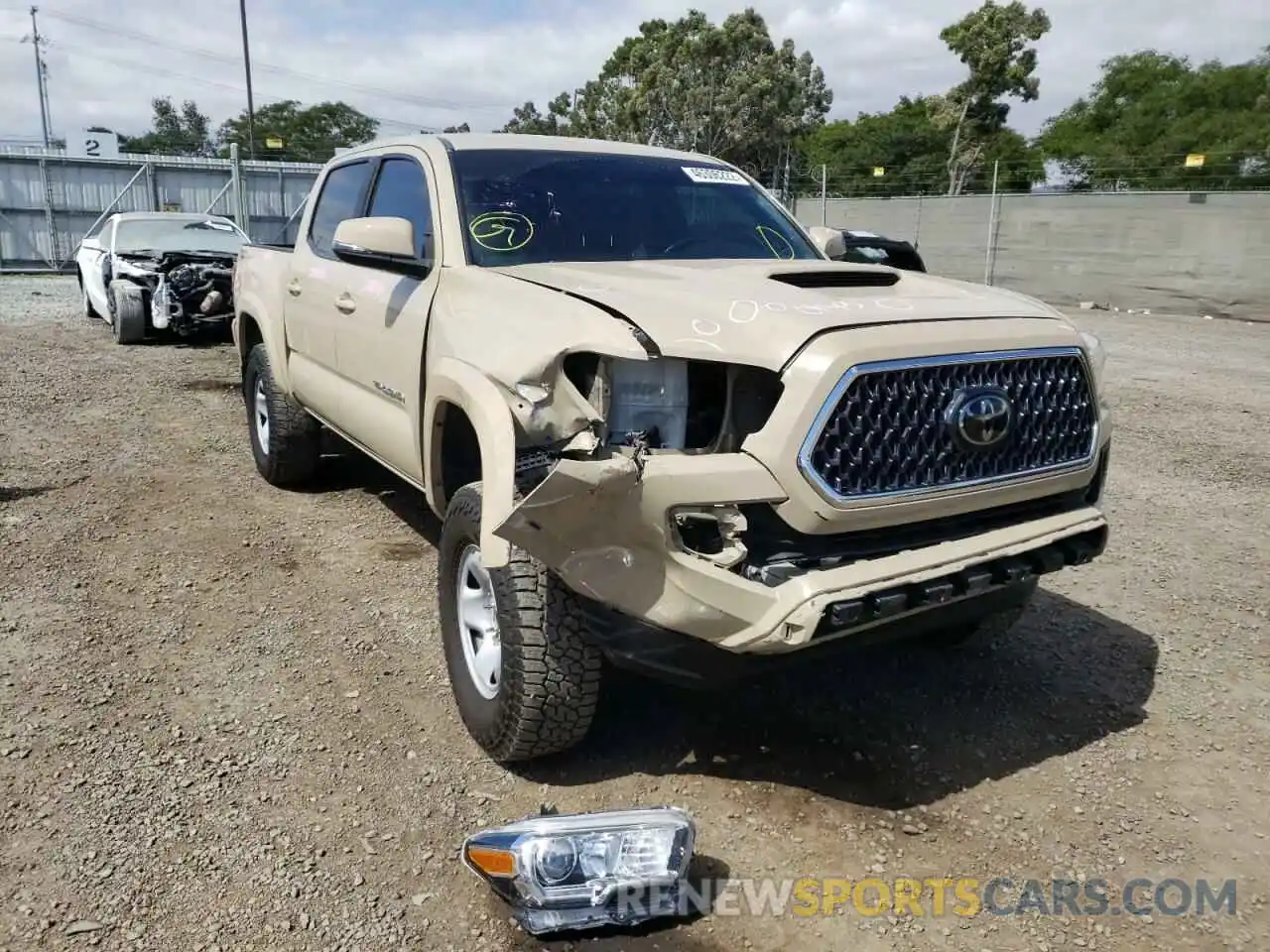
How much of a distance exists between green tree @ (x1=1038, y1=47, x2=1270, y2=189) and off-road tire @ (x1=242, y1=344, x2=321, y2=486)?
34.5 m

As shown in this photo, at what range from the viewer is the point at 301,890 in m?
2.57

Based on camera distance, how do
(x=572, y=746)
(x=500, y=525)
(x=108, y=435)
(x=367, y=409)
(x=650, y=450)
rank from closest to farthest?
(x=500, y=525)
(x=650, y=450)
(x=572, y=746)
(x=367, y=409)
(x=108, y=435)

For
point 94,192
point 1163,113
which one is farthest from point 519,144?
point 1163,113

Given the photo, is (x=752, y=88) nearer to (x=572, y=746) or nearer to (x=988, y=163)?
(x=988, y=163)

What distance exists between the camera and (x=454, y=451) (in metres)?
3.51

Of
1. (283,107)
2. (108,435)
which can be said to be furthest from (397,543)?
(283,107)

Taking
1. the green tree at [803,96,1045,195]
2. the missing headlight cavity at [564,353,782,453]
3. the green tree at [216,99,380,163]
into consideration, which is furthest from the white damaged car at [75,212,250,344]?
the green tree at [216,99,380,163]

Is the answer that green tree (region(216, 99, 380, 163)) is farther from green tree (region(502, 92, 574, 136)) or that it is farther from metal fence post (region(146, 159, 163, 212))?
metal fence post (region(146, 159, 163, 212))

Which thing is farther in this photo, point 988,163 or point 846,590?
point 988,163

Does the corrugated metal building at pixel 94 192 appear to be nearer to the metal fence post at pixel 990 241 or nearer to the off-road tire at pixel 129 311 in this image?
the off-road tire at pixel 129 311

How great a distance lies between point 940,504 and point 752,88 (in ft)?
131

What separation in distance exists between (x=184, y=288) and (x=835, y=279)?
10.2 metres

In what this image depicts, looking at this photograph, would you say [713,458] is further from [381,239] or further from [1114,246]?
[1114,246]

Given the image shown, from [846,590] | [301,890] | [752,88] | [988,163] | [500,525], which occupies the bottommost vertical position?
[301,890]
